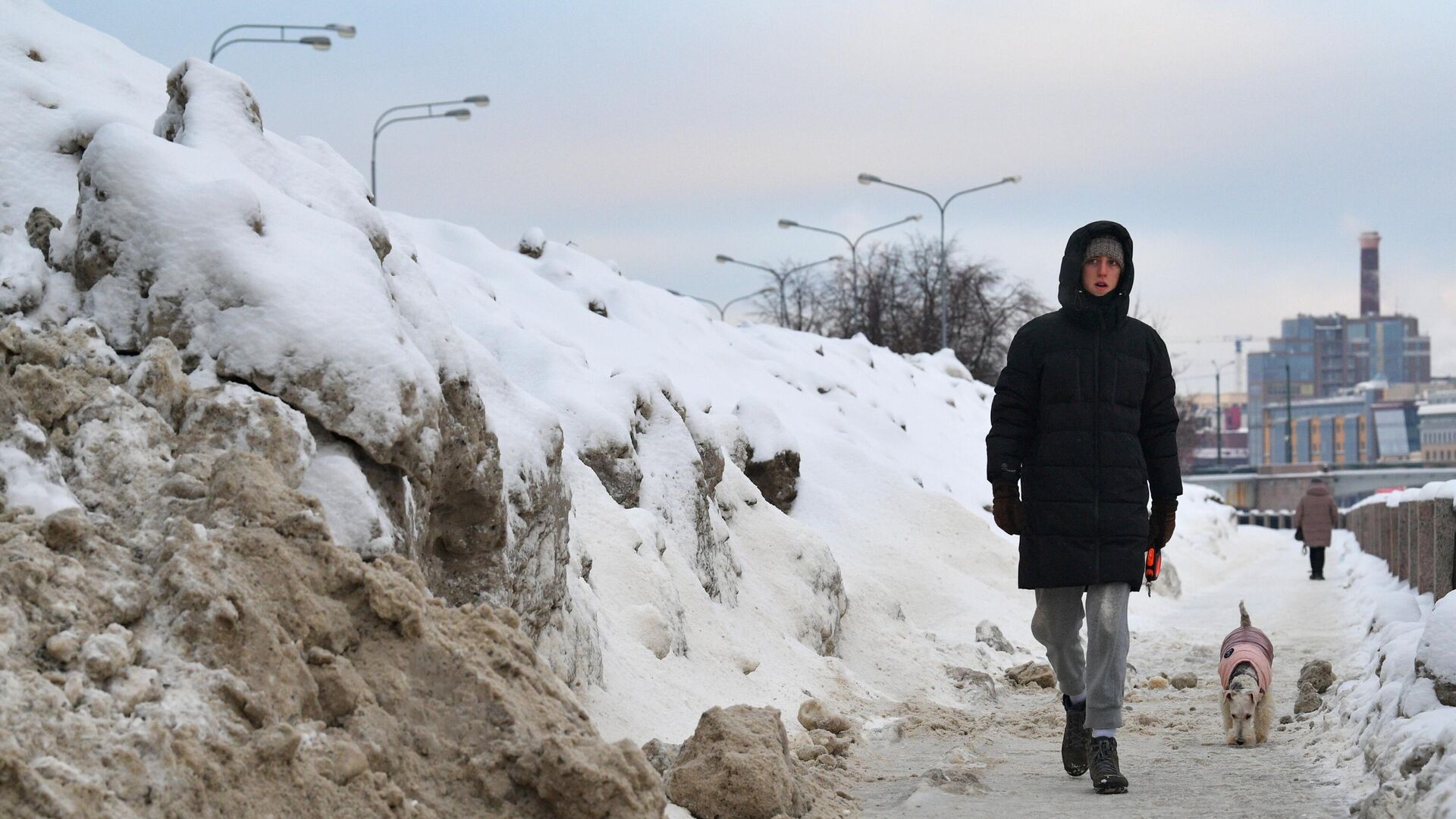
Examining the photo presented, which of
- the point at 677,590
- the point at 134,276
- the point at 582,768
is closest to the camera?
the point at 582,768

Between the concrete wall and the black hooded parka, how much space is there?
4.12 metres

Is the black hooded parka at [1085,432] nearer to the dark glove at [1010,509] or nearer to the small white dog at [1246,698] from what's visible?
the dark glove at [1010,509]

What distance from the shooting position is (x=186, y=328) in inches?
190

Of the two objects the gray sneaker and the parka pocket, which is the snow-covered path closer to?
the gray sneaker

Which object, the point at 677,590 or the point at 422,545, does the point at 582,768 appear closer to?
the point at 422,545

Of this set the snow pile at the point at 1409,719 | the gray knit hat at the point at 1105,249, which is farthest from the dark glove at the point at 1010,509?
the snow pile at the point at 1409,719

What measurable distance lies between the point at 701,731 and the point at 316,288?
81.5 inches

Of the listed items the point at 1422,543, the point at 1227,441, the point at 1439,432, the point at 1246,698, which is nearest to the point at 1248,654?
the point at 1246,698

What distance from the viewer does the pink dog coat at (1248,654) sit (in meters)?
7.03

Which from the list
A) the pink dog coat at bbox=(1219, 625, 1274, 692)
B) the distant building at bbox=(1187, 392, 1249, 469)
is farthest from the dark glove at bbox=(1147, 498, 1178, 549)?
the distant building at bbox=(1187, 392, 1249, 469)

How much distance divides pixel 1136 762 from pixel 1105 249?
2258mm

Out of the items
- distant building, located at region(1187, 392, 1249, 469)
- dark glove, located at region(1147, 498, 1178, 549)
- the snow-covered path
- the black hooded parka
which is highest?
the black hooded parka

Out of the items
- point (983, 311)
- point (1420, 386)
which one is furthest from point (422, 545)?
point (1420, 386)

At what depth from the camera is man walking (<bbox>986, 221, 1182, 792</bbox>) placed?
5.79 meters
